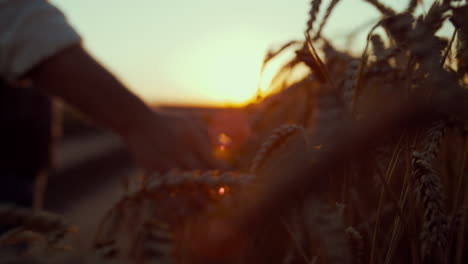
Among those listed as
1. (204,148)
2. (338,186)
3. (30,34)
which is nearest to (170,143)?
(204,148)

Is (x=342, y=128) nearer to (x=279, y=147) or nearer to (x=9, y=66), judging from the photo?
(x=279, y=147)

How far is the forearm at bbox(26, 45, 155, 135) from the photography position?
38.9 inches

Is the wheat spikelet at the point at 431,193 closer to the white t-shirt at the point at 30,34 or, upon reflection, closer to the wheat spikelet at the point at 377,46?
the wheat spikelet at the point at 377,46

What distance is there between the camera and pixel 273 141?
0.35 m

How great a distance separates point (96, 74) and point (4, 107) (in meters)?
0.72

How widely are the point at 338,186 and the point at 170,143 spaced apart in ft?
2.20

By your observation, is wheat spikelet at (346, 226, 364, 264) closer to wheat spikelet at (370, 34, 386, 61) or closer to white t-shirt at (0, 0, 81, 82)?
wheat spikelet at (370, 34, 386, 61)

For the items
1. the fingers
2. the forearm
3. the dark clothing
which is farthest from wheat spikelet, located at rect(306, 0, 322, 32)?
the dark clothing

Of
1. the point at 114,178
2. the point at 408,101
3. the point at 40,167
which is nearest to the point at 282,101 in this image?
the point at 408,101

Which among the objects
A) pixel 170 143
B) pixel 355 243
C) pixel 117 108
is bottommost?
pixel 355 243

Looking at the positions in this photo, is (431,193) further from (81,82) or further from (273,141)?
(81,82)

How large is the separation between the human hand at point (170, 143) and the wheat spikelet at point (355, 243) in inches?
21.6

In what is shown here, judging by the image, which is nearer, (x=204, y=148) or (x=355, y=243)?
(x=355, y=243)

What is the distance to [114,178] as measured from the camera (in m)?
6.88
